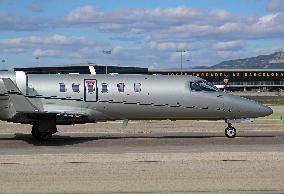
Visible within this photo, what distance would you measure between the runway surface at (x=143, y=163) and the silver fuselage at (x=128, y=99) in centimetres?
110

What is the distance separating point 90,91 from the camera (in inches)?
859

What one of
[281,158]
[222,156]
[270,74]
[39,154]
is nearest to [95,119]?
[39,154]

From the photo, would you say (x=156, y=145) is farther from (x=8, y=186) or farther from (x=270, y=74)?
(x=270, y=74)

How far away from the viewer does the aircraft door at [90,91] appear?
21.8 meters

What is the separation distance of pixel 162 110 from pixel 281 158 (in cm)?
751

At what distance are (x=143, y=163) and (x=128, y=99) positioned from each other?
25.3 feet

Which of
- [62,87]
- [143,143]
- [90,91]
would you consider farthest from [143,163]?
[62,87]

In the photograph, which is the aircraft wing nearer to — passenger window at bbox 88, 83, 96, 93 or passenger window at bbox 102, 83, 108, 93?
passenger window at bbox 88, 83, 96, 93

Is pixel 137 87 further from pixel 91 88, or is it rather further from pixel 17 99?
pixel 17 99

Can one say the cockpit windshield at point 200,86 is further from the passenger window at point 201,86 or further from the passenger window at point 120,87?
the passenger window at point 120,87

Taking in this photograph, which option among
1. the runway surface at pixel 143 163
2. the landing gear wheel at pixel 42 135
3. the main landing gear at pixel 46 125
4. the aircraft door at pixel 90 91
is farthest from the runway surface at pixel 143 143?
the aircraft door at pixel 90 91

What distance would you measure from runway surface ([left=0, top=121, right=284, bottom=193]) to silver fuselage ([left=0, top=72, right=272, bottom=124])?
1104mm

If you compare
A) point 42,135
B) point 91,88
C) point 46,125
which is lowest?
Answer: point 42,135

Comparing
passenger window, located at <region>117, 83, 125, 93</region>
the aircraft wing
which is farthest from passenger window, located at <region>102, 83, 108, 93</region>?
the aircraft wing
